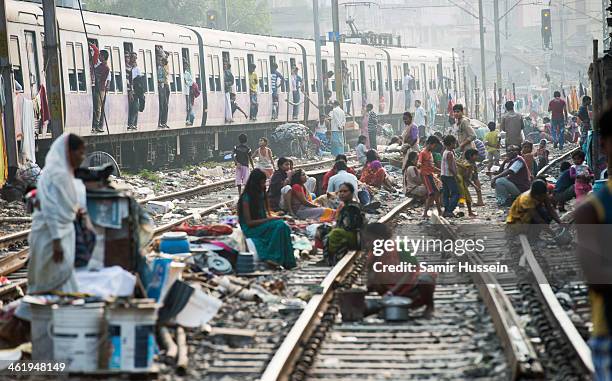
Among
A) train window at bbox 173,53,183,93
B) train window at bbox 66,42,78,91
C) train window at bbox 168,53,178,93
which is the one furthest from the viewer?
train window at bbox 173,53,183,93

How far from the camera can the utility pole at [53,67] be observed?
19.3 metres

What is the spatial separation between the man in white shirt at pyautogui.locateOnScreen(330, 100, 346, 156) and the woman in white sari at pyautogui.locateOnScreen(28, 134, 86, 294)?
23645 millimetres

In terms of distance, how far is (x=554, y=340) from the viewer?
838cm

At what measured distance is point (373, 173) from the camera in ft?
69.2

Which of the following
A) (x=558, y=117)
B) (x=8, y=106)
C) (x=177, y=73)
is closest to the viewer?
(x=8, y=106)

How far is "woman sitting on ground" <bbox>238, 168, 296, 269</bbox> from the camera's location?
12633 mm

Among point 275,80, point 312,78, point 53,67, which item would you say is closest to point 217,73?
point 275,80

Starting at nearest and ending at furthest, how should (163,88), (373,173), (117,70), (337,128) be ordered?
(373,173) → (117,70) → (163,88) → (337,128)

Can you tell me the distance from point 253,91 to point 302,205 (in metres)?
18.7

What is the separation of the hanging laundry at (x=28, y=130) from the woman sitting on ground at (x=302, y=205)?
5.69 m

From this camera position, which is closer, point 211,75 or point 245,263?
point 245,263

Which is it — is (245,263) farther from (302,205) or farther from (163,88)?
(163,88)

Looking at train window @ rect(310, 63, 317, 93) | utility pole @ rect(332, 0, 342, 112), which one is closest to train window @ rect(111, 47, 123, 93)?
utility pole @ rect(332, 0, 342, 112)

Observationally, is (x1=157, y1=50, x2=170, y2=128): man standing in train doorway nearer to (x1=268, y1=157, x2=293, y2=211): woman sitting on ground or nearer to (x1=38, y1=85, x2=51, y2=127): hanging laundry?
(x1=38, y1=85, x2=51, y2=127): hanging laundry
